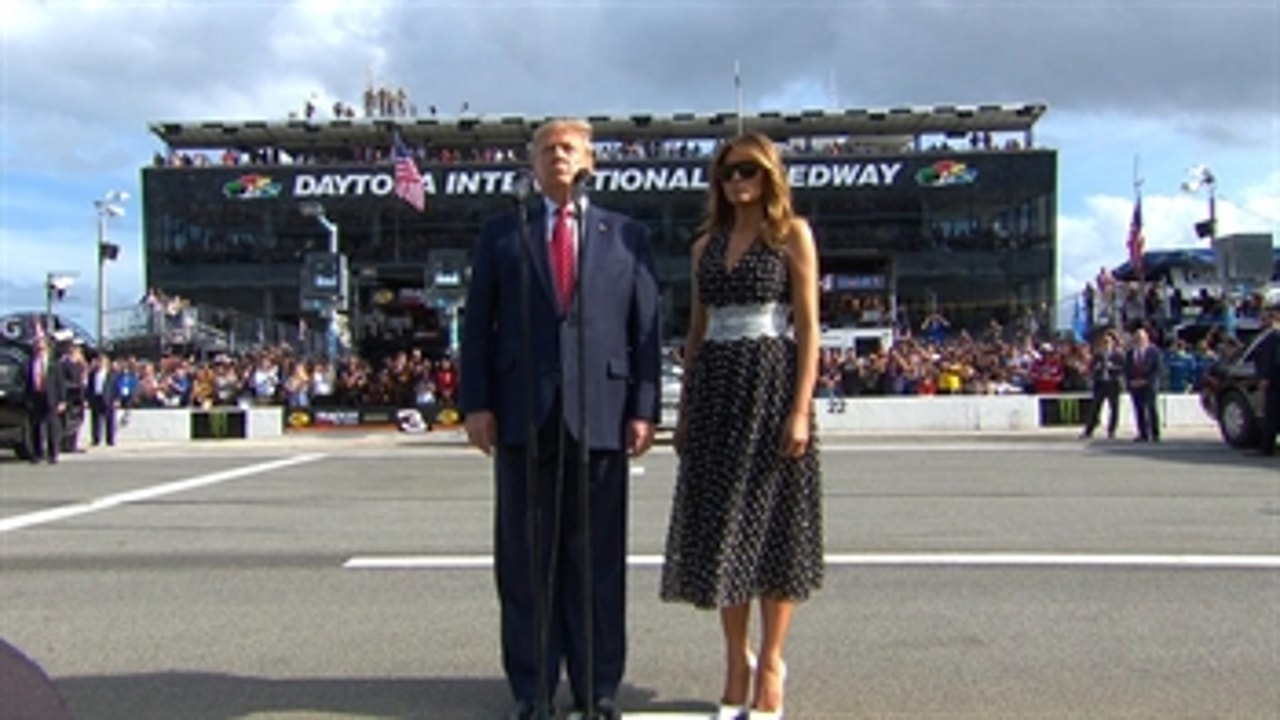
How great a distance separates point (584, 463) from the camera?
383 cm

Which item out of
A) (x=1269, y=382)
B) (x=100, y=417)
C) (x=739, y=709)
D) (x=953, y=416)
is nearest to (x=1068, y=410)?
(x=953, y=416)

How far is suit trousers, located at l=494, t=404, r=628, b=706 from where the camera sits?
3.98m

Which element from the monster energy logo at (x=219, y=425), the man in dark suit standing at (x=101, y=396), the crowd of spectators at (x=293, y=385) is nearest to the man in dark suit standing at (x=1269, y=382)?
the crowd of spectators at (x=293, y=385)

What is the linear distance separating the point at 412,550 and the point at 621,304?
14.2ft

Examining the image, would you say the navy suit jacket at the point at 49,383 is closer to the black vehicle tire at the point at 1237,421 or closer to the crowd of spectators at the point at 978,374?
the crowd of spectators at the point at 978,374

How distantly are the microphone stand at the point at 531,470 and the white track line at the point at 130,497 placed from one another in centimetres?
667

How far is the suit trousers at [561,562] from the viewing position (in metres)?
3.98

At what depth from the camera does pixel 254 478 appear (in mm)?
13055

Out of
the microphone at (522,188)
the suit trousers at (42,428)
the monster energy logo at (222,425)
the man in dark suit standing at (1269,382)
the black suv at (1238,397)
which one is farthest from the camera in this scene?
the monster energy logo at (222,425)

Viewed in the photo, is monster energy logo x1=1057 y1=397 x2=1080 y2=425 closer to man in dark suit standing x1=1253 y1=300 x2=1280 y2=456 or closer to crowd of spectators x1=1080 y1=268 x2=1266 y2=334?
man in dark suit standing x1=1253 y1=300 x2=1280 y2=456

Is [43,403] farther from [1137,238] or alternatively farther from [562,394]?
[1137,238]

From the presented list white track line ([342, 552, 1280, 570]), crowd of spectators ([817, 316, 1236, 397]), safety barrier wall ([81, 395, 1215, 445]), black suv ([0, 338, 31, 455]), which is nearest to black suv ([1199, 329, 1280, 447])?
safety barrier wall ([81, 395, 1215, 445])

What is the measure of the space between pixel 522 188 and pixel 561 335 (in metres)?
0.50

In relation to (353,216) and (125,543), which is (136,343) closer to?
(353,216)
